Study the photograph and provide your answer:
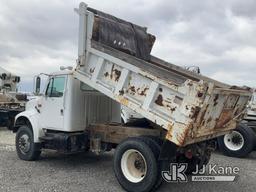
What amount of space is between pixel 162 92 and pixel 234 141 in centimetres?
559

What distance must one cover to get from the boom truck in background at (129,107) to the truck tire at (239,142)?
3.23 m

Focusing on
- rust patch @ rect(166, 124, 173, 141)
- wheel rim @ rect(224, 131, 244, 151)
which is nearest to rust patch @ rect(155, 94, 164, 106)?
→ rust patch @ rect(166, 124, 173, 141)

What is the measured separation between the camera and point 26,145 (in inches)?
364

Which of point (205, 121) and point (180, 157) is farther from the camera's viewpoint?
point (180, 157)

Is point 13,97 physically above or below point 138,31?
below

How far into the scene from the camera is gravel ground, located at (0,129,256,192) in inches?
280

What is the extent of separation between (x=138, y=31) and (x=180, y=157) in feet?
10.5

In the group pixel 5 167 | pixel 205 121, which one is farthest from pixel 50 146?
pixel 205 121

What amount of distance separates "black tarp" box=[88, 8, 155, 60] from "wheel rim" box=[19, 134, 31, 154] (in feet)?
10.7

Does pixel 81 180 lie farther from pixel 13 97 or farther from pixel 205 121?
pixel 13 97

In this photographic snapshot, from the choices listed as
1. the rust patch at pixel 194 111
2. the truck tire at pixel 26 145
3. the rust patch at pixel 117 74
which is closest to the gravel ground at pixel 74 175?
the truck tire at pixel 26 145

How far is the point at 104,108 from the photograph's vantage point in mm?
9219

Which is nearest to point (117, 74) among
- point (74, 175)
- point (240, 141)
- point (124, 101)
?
point (124, 101)

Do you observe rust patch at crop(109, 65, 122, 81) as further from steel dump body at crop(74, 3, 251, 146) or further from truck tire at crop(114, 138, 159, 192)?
truck tire at crop(114, 138, 159, 192)
